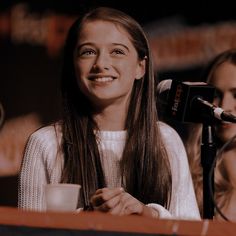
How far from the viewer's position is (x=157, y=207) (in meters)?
1.79

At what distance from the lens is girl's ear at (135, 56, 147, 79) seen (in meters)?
2.23

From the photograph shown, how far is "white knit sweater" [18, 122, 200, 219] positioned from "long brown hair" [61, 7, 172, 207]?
0.03m

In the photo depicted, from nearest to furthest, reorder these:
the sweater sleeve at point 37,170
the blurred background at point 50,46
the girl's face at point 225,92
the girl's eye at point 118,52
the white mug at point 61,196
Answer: the white mug at point 61,196
the sweater sleeve at point 37,170
the girl's eye at point 118,52
the girl's face at point 225,92
the blurred background at point 50,46

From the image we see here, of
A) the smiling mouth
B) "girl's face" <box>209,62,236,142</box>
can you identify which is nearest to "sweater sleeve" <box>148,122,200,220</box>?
the smiling mouth

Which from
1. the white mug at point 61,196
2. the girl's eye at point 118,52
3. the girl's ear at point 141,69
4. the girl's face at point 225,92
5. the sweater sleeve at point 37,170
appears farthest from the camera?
the girl's face at point 225,92

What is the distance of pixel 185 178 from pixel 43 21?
4.37ft

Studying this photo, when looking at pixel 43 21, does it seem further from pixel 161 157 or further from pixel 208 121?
pixel 208 121

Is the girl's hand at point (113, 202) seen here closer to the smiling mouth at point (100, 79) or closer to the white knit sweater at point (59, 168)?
the white knit sweater at point (59, 168)

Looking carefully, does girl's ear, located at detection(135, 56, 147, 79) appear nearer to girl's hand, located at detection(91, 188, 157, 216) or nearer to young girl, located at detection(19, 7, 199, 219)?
young girl, located at detection(19, 7, 199, 219)

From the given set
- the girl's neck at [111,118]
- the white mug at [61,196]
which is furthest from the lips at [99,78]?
the white mug at [61,196]

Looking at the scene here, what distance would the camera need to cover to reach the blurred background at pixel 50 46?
3.05m

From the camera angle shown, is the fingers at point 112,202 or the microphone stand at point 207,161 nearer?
the fingers at point 112,202

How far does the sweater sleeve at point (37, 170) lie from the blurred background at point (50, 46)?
100cm

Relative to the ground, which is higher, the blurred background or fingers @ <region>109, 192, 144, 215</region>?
the blurred background
